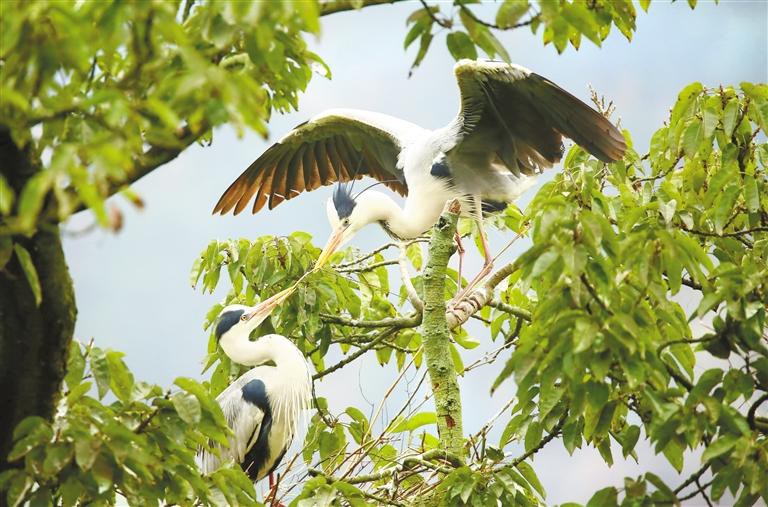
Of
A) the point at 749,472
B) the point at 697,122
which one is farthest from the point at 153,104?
the point at 697,122

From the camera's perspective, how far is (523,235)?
184 inches

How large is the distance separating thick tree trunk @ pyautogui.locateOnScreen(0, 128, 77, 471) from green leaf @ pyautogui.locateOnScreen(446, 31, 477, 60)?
986mm

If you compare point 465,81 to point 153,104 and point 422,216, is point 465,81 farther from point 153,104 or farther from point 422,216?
point 153,104

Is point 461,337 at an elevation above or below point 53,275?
above

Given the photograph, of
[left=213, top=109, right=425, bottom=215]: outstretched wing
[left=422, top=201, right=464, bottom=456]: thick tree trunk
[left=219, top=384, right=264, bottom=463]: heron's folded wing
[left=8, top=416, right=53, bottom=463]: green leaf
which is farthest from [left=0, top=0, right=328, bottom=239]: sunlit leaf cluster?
[left=213, top=109, right=425, bottom=215]: outstretched wing

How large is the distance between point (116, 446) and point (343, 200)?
3.18m

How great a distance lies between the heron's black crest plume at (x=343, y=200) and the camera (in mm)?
5316

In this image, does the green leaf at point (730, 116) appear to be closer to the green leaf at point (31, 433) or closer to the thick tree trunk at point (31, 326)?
the thick tree trunk at point (31, 326)

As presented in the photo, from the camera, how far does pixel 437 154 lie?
5.27 metres

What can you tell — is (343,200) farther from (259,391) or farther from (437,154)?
(259,391)

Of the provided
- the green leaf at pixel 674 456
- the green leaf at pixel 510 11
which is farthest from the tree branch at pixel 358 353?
the green leaf at pixel 510 11

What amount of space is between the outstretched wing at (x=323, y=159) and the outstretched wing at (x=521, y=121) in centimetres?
70

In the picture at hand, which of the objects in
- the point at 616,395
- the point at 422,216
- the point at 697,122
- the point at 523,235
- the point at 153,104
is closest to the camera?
the point at 153,104

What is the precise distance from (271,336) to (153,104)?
3.01 m
